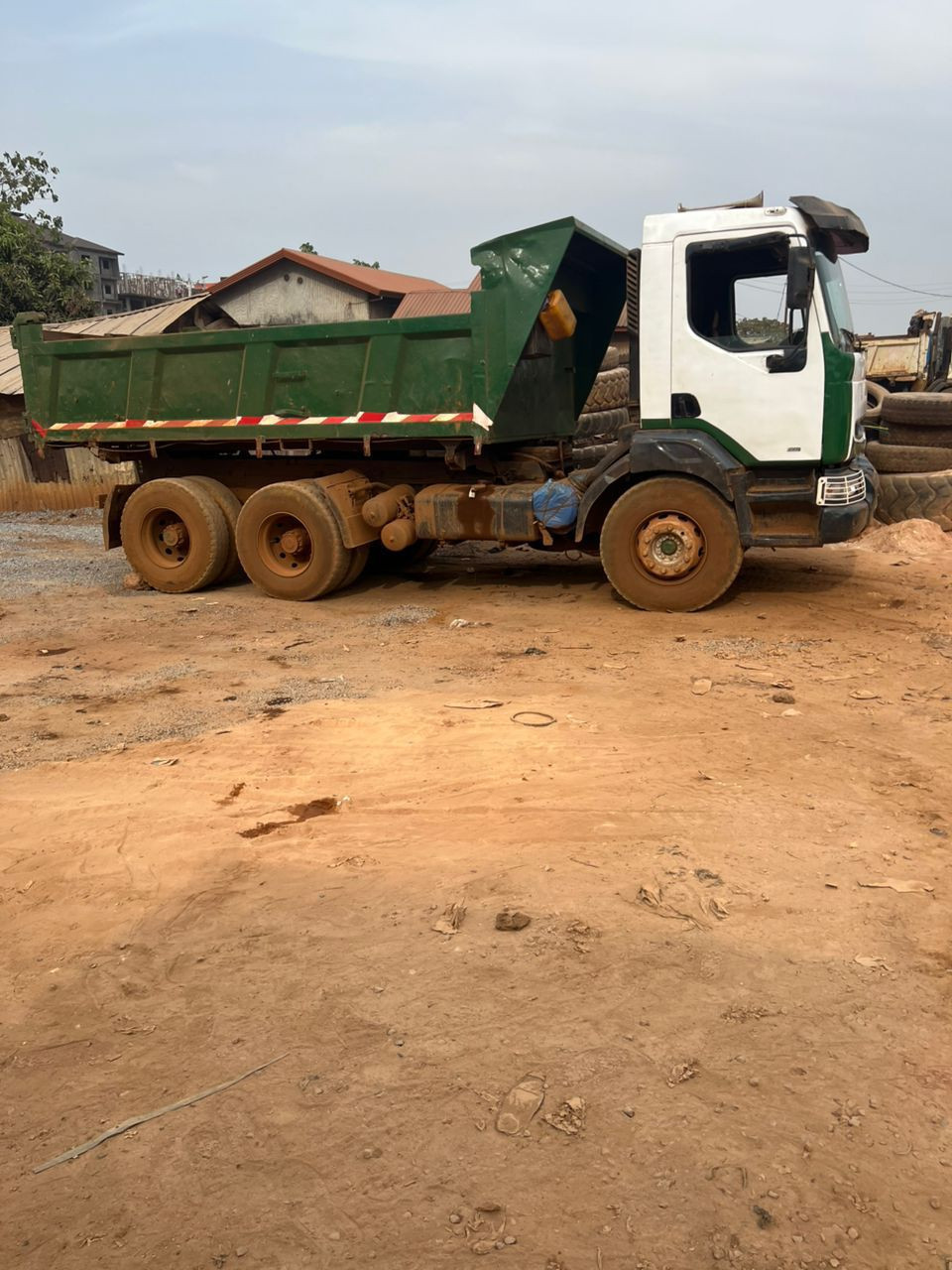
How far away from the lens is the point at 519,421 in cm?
859

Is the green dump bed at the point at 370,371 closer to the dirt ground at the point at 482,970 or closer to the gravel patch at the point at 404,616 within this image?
the gravel patch at the point at 404,616

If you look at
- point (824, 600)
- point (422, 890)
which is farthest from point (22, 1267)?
point (824, 600)

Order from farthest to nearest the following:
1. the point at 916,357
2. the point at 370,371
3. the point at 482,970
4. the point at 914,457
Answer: the point at 916,357 → the point at 914,457 → the point at 370,371 → the point at 482,970

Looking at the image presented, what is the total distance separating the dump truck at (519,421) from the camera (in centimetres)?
730

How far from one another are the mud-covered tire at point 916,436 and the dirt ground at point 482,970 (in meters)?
6.46

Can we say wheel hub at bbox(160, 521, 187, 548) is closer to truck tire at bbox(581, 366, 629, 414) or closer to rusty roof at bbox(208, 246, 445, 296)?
truck tire at bbox(581, 366, 629, 414)

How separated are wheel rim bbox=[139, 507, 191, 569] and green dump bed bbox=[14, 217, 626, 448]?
776mm

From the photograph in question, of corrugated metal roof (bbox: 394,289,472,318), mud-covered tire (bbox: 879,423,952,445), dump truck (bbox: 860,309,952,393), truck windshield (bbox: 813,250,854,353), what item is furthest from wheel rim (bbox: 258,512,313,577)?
corrugated metal roof (bbox: 394,289,472,318)

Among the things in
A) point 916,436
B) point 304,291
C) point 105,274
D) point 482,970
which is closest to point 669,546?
point 482,970

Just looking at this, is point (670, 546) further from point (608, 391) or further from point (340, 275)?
point (340, 275)

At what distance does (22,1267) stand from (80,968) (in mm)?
1147

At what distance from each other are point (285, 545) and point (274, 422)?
111 cm

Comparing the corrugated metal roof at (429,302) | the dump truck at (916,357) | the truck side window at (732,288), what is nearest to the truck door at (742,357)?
the truck side window at (732,288)

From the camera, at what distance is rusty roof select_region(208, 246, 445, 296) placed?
22.9 m
